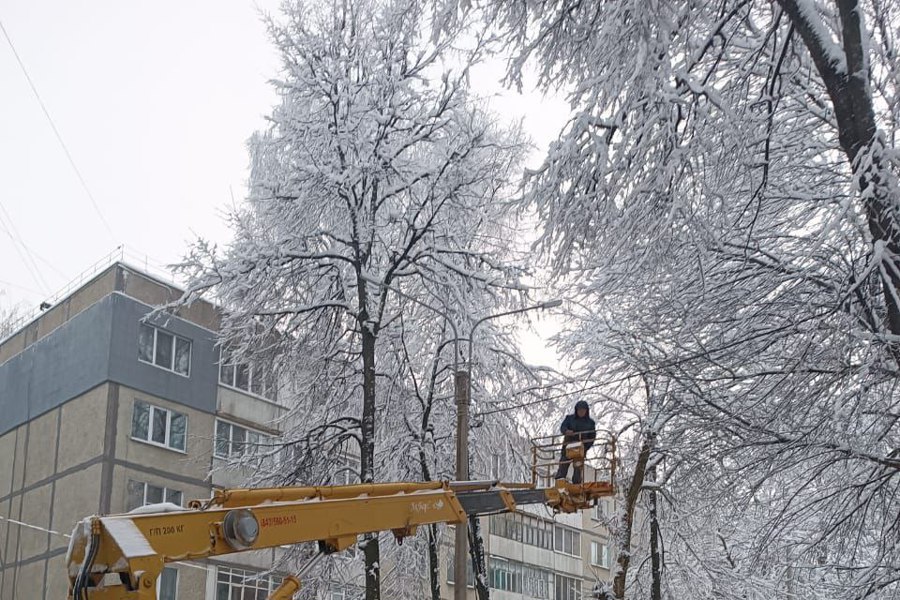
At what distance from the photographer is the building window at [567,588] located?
5150 centimetres

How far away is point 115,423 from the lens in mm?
26422

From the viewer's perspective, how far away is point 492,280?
65.5 feet

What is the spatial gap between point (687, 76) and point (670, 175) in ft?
3.24

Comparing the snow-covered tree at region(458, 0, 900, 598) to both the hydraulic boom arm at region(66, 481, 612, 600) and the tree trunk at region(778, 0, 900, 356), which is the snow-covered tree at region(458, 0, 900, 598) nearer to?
the tree trunk at region(778, 0, 900, 356)

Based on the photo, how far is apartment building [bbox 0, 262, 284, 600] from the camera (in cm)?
2661

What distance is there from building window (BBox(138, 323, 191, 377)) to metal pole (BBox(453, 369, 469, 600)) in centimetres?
1357

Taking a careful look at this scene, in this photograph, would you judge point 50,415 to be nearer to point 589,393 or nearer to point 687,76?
point 589,393

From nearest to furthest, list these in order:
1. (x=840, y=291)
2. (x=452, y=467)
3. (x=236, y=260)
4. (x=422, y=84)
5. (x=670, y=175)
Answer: (x=670, y=175) < (x=840, y=291) < (x=236, y=260) < (x=422, y=84) < (x=452, y=467)

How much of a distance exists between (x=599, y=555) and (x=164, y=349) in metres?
37.8

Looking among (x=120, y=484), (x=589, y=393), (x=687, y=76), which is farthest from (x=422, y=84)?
(x=120, y=484)

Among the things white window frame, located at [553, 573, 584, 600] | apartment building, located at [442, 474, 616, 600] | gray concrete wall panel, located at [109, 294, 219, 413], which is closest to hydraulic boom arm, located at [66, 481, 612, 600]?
gray concrete wall panel, located at [109, 294, 219, 413]

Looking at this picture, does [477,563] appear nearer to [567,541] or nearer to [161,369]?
[161,369]

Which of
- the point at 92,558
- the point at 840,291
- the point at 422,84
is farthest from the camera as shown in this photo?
the point at 422,84

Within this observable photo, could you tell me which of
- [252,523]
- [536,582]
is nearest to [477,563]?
[252,523]
